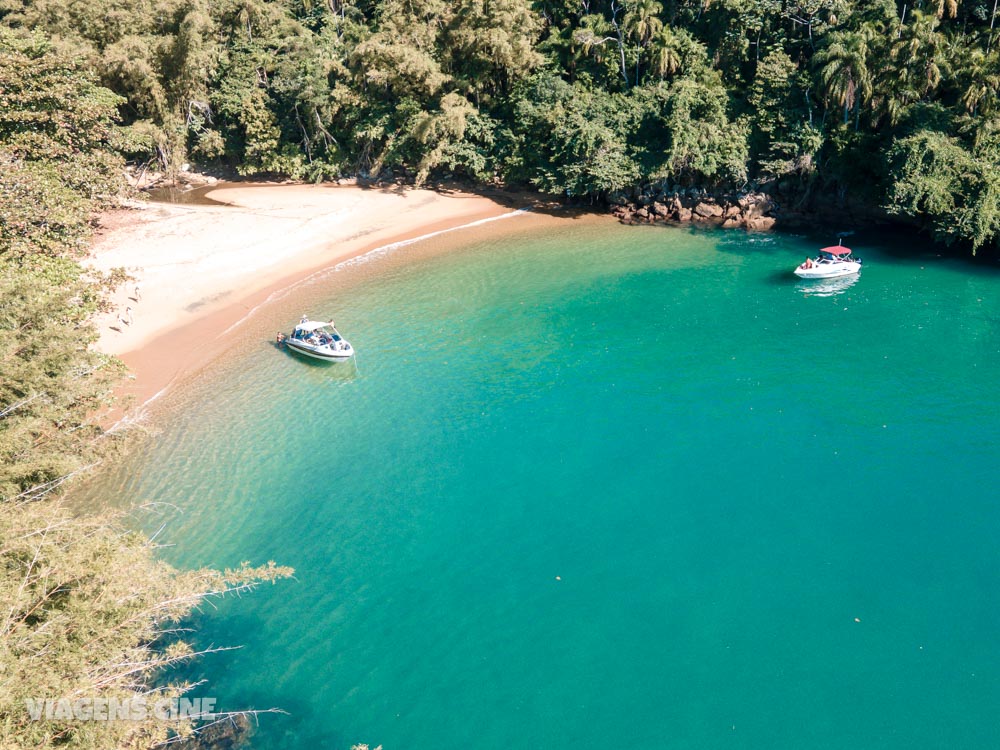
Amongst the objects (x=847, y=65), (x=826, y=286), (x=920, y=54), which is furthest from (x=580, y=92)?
(x=826, y=286)

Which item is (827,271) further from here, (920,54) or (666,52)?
(666,52)

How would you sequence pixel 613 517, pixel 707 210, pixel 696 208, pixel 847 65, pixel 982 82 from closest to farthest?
pixel 613 517 → pixel 982 82 → pixel 847 65 → pixel 707 210 → pixel 696 208

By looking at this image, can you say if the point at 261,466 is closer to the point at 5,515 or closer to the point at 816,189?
the point at 5,515

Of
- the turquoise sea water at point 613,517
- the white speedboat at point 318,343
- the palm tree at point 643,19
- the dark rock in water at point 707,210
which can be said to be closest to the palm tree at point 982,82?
the turquoise sea water at point 613,517

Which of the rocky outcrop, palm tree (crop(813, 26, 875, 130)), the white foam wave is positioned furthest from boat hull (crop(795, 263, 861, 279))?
the white foam wave

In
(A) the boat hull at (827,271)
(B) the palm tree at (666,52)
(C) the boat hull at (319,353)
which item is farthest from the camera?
(B) the palm tree at (666,52)

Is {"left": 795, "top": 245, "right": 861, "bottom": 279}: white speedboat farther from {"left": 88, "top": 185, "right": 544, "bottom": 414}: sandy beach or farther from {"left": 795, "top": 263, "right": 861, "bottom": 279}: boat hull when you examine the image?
{"left": 88, "top": 185, "right": 544, "bottom": 414}: sandy beach

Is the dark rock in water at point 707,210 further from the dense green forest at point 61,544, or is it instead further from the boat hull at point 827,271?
the dense green forest at point 61,544
